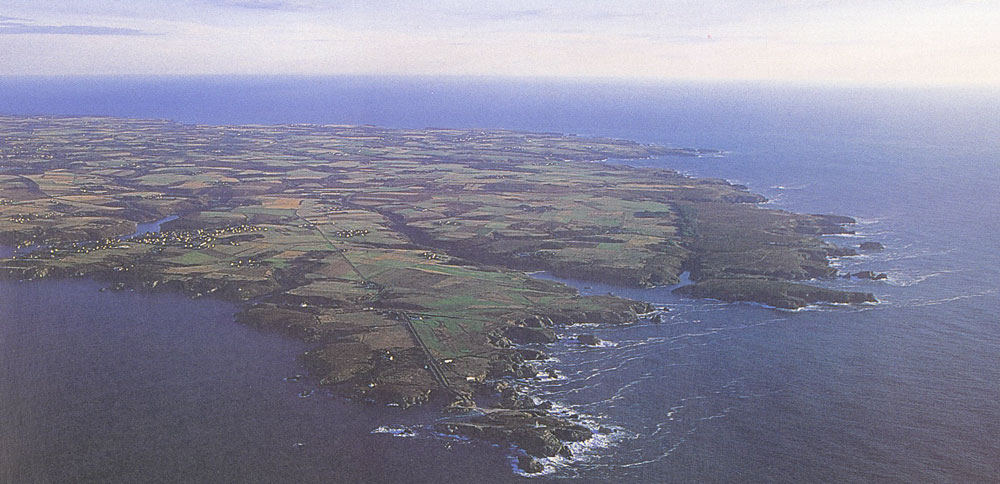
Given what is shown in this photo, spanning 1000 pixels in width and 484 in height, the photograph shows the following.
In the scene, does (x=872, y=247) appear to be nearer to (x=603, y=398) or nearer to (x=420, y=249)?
(x=420, y=249)

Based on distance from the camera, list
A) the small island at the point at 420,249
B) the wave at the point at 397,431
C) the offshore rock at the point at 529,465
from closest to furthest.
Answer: the offshore rock at the point at 529,465 → the wave at the point at 397,431 → the small island at the point at 420,249

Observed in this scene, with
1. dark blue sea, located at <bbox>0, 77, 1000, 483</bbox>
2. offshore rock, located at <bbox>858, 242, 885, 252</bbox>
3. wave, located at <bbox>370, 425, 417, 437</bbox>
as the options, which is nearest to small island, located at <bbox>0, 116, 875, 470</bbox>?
wave, located at <bbox>370, 425, 417, 437</bbox>

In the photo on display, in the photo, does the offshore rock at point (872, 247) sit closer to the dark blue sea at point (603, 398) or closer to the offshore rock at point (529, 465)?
the dark blue sea at point (603, 398)

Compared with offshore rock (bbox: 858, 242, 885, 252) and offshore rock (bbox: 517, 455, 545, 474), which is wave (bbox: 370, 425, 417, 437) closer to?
offshore rock (bbox: 517, 455, 545, 474)

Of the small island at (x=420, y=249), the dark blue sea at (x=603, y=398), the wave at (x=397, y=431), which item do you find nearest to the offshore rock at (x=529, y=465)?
the small island at (x=420, y=249)

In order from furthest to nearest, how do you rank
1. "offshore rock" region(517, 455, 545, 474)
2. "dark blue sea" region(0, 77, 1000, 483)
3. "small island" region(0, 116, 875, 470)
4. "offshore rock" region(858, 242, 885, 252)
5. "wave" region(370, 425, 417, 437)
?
"offshore rock" region(858, 242, 885, 252)
"small island" region(0, 116, 875, 470)
"wave" region(370, 425, 417, 437)
"dark blue sea" region(0, 77, 1000, 483)
"offshore rock" region(517, 455, 545, 474)

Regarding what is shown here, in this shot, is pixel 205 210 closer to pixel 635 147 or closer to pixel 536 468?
pixel 536 468

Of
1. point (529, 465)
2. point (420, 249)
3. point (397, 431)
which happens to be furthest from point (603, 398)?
point (420, 249)

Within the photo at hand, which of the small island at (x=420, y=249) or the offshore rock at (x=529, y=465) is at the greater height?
the small island at (x=420, y=249)
